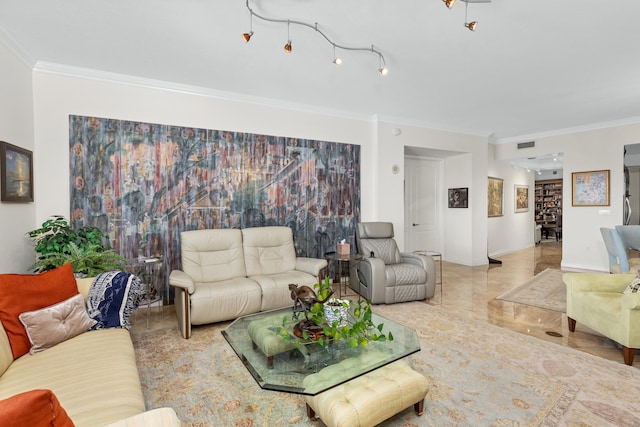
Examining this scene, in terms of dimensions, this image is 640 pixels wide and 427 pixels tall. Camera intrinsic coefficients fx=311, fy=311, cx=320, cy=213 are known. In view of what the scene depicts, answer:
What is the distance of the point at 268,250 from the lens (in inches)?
153

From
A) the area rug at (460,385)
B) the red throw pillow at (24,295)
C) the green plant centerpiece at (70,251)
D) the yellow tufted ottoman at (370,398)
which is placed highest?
the green plant centerpiece at (70,251)

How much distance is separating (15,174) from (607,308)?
17.0ft

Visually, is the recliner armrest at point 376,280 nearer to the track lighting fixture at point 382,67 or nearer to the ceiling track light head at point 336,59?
the track lighting fixture at point 382,67

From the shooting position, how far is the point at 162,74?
134 inches

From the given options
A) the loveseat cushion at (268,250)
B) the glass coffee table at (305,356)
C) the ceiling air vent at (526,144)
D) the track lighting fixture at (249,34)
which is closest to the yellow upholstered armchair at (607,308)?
the glass coffee table at (305,356)

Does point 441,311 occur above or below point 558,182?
below

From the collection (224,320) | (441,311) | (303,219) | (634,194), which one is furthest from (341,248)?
(634,194)

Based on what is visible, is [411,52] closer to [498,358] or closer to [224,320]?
[498,358]

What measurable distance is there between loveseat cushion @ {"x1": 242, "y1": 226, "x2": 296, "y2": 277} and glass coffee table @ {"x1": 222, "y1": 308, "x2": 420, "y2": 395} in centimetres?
152

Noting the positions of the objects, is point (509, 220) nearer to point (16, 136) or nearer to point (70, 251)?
point (70, 251)

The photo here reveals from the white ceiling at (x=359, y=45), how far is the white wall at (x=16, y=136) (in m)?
0.20

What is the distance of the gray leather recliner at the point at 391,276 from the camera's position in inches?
148

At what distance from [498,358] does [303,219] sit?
282 cm

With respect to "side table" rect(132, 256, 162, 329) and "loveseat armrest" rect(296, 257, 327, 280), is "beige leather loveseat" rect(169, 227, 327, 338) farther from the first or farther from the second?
"side table" rect(132, 256, 162, 329)
